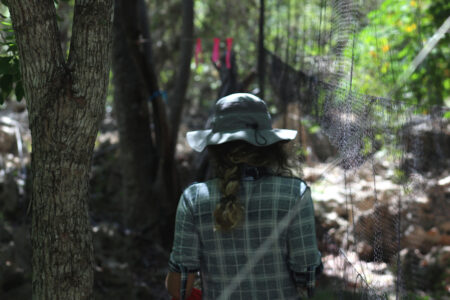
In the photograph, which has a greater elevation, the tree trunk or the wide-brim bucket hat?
the wide-brim bucket hat

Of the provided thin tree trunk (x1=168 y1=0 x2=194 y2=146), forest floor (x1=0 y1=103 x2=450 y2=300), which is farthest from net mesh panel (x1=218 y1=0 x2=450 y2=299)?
thin tree trunk (x1=168 y1=0 x2=194 y2=146)

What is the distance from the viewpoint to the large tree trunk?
69.2 inches

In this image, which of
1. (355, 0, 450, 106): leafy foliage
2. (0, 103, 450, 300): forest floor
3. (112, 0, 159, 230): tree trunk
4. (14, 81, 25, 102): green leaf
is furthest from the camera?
(112, 0, 159, 230): tree trunk

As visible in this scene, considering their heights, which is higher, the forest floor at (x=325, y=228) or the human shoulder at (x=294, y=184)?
the human shoulder at (x=294, y=184)

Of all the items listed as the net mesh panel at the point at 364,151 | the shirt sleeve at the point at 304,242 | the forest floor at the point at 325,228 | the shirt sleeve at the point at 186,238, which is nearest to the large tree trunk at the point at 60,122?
the shirt sleeve at the point at 186,238

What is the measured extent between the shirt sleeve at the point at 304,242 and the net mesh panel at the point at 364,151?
0.09m

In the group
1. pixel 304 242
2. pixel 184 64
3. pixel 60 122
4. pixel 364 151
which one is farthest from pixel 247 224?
pixel 184 64

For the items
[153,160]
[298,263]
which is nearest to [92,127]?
[298,263]

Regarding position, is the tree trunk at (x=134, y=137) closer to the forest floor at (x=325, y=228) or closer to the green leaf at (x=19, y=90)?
the forest floor at (x=325, y=228)

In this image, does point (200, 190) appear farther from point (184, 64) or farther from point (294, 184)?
point (184, 64)

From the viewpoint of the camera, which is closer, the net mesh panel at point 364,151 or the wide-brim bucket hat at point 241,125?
the wide-brim bucket hat at point 241,125

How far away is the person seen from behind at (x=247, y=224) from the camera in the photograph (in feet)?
5.23

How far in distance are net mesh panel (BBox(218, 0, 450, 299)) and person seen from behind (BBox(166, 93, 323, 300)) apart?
1.5 inches

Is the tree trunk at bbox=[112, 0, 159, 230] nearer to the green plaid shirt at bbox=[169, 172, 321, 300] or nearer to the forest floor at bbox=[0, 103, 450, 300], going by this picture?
the forest floor at bbox=[0, 103, 450, 300]
